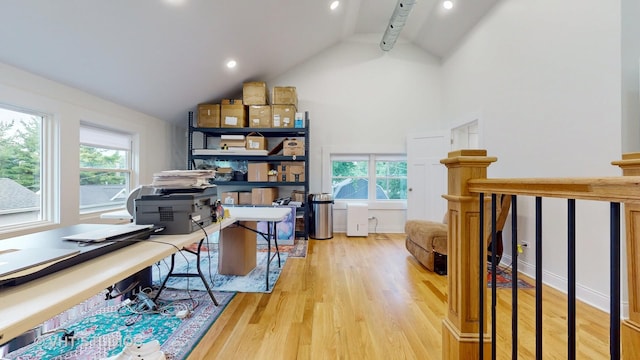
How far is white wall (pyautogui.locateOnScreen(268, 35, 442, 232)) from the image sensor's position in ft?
16.5

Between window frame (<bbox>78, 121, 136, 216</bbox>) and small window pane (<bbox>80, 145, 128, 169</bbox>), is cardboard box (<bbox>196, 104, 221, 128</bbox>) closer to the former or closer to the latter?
window frame (<bbox>78, 121, 136, 216</bbox>)

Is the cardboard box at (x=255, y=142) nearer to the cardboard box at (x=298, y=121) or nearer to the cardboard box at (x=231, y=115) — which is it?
the cardboard box at (x=231, y=115)

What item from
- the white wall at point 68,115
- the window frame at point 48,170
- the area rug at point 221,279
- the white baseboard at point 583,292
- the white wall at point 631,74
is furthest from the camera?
the window frame at point 48,170

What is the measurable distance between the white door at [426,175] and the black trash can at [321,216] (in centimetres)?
138

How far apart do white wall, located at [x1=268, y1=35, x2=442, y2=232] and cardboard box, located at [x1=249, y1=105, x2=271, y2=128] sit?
0.79 metres

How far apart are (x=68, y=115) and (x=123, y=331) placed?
2.43 meters

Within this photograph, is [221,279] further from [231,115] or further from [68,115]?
[231,115]

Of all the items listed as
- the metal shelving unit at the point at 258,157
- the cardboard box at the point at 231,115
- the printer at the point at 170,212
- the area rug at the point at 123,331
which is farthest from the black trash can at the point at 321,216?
the printer at the point at 170,212

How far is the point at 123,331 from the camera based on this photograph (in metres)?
1.79

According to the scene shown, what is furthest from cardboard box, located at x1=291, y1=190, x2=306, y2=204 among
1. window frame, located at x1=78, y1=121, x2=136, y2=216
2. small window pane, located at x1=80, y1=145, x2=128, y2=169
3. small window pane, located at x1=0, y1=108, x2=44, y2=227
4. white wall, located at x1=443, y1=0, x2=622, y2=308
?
small window pane, located at x1=0, y1=108, x2=44, y2=227

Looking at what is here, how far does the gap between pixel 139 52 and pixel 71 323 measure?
102 inches

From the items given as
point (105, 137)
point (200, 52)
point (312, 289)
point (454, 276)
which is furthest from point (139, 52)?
point (454, 276)

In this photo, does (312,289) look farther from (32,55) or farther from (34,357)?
(32,55)

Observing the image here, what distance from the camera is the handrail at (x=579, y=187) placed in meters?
0.57
